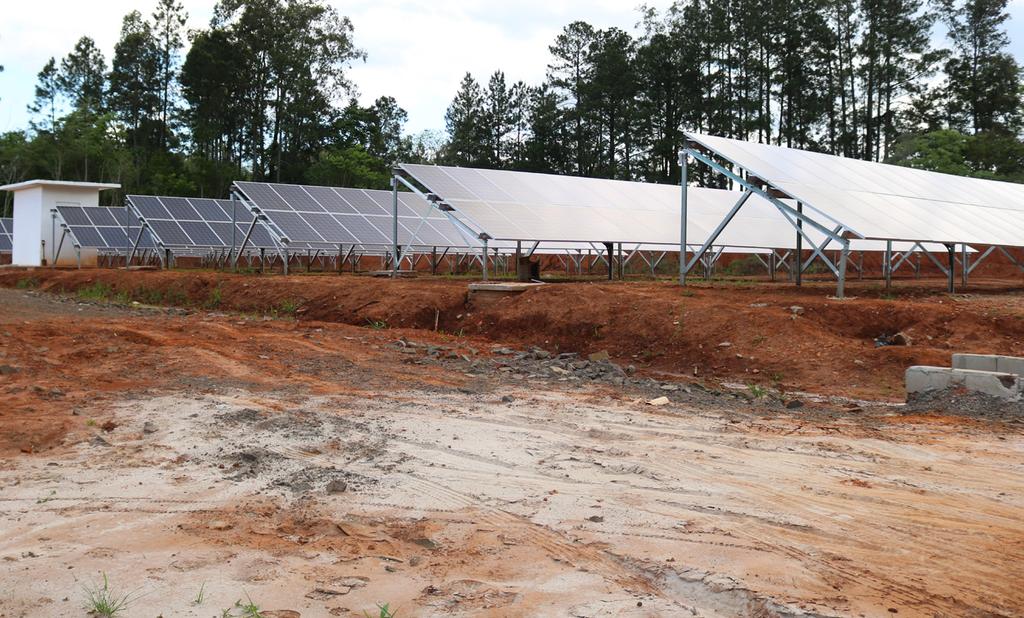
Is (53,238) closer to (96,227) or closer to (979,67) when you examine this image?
(96,227)

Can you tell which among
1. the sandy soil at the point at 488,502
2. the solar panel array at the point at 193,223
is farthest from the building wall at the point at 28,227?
the sandy soil at the point at 488,502

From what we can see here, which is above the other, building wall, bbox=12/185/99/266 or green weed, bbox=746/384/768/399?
building wall, bbox=12/185/99/266

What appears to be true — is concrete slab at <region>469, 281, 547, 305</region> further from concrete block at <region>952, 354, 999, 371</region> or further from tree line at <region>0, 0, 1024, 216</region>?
tree line at <region>0, 0, 1024, 216</region>

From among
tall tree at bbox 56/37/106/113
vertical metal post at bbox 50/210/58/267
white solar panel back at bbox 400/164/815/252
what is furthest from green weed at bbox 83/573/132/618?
tall tree at bbox 56/37/106/113

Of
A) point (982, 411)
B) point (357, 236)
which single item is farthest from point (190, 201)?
point (982, 411)

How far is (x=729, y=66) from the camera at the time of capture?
151 ft

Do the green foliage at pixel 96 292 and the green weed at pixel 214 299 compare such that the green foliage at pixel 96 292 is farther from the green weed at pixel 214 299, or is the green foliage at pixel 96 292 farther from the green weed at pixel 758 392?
A: the green weed at pixel 758 392

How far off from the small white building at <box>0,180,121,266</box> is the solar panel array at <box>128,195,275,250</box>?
4945mm

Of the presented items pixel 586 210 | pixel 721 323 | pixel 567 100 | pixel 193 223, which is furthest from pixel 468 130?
pixel 721 323

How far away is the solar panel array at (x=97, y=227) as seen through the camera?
33.0m

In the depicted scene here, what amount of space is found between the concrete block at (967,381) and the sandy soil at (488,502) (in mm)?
467

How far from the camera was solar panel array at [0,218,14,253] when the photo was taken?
42.0 meters

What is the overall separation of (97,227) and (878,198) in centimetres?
2898

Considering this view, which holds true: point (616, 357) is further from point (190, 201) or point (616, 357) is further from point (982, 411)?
point (190, 201)
